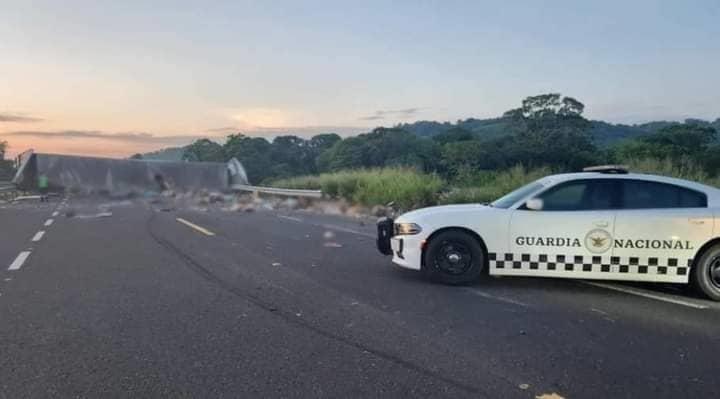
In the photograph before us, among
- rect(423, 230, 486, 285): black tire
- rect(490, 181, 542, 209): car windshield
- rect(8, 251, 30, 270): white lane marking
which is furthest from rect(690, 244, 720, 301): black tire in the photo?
rect(8, 251, 30, 270): white lane marking

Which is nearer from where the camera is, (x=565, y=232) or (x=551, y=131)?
(x=565, y=232)

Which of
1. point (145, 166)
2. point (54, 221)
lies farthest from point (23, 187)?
point (54, 221)

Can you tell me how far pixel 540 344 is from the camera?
488 centimetres

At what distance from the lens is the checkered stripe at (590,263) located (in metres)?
6.72

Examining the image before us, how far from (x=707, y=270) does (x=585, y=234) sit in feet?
4.45

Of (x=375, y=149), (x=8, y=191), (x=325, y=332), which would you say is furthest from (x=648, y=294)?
(x=375, y=149)

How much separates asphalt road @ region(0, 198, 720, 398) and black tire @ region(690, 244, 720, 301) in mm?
217

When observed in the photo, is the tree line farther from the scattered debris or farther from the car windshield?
the car windshield

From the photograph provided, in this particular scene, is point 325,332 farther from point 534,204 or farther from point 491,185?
point 491,185

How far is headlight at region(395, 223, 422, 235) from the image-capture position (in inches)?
291

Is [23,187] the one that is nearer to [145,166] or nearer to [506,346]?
[145,166]

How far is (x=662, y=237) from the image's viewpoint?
22.1 ft

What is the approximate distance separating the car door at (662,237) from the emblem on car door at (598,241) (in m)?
0.10

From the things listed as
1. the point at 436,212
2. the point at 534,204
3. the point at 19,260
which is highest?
the point at 534,204
